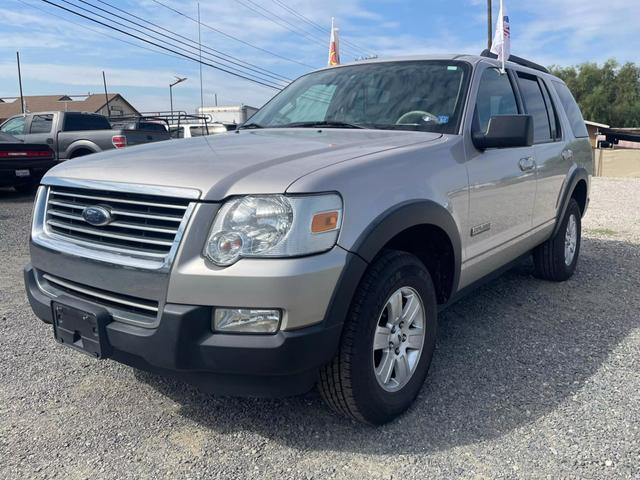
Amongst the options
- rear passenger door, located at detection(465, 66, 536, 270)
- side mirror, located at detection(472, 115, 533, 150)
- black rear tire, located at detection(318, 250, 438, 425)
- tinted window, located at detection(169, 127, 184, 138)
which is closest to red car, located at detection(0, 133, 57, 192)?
tinted window, located at detection(169, 127, 184, 138)

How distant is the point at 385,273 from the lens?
2469 millimetres

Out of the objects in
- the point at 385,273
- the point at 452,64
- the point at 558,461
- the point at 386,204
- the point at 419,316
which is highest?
the point at 452,64

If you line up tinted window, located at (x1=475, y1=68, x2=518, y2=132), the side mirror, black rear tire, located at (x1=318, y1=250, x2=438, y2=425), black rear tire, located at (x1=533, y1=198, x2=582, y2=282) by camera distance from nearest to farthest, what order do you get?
black rear tire, located at (x1=318, y1=250, x2=438, y2=425), the side mirror, tinted window, located at (x1=475, y1=68, x2=518, y2=132), black rear tire, located at (x1=533, y1=198, x2=582, y2=282)

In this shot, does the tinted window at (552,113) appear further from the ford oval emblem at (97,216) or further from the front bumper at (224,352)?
the ford oval emblem at (97,216)

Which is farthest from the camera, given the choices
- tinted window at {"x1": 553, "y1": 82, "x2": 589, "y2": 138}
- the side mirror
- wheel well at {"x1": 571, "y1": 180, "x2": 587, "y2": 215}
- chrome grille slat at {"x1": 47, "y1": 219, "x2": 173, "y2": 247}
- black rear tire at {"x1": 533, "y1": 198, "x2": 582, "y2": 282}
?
wheel well at {"x1": 571, "y1": 180, "x2": 587, "y2": 215}

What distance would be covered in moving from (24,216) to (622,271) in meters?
8.32

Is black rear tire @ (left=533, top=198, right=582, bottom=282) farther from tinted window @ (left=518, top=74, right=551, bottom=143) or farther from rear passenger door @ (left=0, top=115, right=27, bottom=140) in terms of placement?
rear passenger door @ (left=0, top=115, right=27, bottom=140)

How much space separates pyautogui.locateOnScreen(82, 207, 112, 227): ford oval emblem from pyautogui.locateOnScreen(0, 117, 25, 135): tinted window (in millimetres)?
12695

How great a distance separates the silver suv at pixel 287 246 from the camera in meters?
2.16

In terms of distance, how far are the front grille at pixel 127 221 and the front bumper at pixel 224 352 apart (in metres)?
0.29

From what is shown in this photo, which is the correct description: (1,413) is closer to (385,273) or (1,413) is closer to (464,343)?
(385,273)

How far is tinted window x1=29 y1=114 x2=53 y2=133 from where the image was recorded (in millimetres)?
12788

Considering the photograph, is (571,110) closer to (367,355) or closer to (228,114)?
(367,355)

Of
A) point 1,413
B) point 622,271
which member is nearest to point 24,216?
point 1,413
